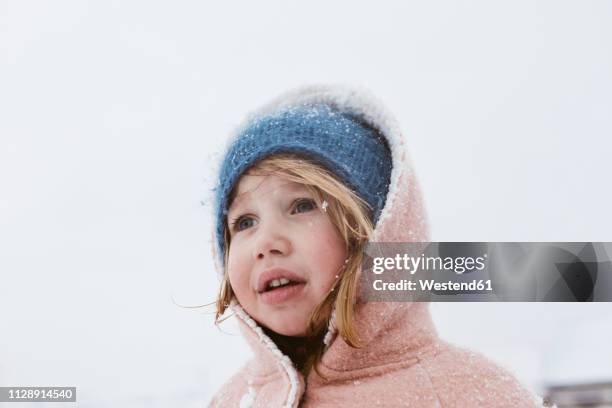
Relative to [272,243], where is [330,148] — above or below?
above

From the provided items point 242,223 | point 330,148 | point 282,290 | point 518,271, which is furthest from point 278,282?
point 518,271

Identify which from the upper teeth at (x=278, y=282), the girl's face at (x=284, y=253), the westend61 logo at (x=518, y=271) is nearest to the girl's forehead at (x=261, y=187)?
the girl's face at (x=284, y=253)

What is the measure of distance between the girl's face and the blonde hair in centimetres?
1

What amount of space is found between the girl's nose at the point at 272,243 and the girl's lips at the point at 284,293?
0.18ft

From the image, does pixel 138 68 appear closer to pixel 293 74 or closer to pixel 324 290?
pixel 293 74

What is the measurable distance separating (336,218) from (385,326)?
18 centimetres

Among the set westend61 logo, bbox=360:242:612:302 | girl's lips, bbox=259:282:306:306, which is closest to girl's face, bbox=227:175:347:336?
girl's lips, bbox=259:282:306:306

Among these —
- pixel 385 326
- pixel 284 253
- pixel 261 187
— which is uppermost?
pixel 261 187

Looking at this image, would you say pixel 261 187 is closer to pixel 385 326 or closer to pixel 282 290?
pixel 282 290

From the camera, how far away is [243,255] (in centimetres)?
106

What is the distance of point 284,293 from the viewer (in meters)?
1.04

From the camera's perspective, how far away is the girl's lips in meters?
1.04

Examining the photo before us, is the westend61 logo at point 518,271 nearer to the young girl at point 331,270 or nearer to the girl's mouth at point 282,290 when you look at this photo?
the young girl at point 331,270

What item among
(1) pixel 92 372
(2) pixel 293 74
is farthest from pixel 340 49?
(1) pixel 92 372
